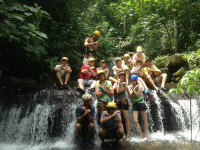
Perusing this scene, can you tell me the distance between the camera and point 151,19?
13.0m

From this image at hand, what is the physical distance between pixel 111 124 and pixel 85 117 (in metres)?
0.78

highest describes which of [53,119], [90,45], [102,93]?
[90,45]

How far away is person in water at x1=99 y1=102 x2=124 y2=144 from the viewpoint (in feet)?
15.3

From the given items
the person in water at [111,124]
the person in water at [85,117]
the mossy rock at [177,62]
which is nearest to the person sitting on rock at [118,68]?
the person in water at [85,117]

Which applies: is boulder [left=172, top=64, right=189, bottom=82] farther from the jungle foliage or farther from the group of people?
the group of people

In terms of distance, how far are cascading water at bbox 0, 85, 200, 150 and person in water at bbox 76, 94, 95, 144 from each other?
0.34 meters

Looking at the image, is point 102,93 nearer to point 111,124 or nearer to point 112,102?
point 112,102

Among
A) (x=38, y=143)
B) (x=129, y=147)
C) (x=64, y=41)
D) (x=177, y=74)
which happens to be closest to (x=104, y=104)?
(x=129, y=147)

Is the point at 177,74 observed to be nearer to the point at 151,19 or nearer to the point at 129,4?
the point at 151,19

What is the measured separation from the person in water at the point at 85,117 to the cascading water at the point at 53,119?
0.34m

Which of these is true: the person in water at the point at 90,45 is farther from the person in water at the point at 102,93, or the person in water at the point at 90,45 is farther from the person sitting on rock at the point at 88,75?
the person in water at the point at 102,93

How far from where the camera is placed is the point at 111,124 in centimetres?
480

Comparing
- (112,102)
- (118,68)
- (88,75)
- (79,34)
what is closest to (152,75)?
(118,68)

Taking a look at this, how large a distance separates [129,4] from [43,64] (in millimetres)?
7061
